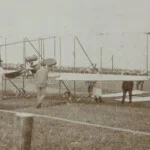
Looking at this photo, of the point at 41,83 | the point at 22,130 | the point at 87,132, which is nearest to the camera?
the point at 22,130

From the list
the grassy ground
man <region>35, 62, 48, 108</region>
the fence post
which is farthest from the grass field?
the fence post

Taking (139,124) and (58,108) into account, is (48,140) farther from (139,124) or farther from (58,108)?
(58,108)

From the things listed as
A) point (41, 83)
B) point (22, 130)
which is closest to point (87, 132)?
point (22, 130)

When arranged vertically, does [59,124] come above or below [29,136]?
below

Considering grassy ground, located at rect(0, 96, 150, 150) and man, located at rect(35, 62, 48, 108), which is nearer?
grassy ground, located at rect(0, 96, 150, 150)

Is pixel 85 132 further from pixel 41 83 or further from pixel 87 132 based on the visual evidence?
pixel 41 83

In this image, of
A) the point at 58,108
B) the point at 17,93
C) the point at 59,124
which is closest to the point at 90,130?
the point at 59,124

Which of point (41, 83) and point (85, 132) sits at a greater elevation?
point (41, 83)

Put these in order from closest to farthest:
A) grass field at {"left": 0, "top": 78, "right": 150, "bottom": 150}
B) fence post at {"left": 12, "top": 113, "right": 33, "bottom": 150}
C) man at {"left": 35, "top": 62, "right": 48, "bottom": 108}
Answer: fence post at {"left": 12, "top": 113, "right": 33, "bottom": 150} < grass field at {"left": 0, "top": 78, "right": 150, "bottom": 150} < man at {"left": 35, "top": 62, "right": 48, "bottom": 108}

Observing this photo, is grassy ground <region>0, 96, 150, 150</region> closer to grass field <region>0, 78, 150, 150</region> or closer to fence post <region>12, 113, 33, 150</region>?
grass field <region>0, 78, 150, 150</region>
